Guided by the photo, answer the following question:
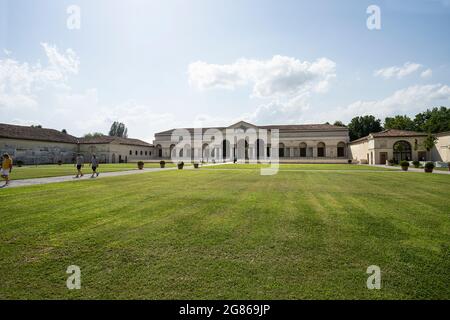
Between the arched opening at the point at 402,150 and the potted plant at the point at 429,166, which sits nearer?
the potted plant at the point at 429,166

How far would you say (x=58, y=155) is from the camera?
52938mm

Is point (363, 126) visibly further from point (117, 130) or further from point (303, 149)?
point (117, 130)

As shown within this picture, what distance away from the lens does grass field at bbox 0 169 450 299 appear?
326cm

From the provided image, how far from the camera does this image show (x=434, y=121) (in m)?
63.5

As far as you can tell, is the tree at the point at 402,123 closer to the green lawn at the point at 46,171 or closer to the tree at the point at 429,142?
the tree at the point at 429,142

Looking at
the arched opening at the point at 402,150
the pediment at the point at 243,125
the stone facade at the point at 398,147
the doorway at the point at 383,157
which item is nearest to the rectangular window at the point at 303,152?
the pediment at the point at 243,125

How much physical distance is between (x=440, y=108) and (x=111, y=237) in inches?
3718

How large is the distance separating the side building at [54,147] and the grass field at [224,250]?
47308 millimetres

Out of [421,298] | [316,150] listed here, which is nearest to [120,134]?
[316,150]

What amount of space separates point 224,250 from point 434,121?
80922 mm

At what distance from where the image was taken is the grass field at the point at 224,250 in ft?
10.7

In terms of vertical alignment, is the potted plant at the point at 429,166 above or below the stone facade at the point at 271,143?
Result: below
